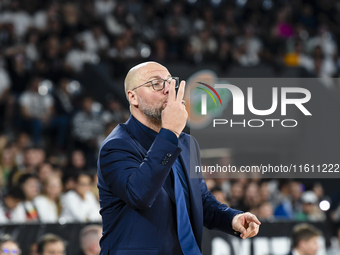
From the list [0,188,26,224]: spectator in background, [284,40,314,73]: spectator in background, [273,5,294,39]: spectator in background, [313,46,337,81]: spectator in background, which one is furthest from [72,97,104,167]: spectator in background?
[273,5,294,39]: spectator in background

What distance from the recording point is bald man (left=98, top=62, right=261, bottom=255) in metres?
2.14

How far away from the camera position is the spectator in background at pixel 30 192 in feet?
19.3

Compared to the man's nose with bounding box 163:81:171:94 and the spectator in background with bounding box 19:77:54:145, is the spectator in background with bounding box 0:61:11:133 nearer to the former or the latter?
the spectator in background with bounding box 19:77:54:145

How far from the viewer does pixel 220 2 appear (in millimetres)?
13445

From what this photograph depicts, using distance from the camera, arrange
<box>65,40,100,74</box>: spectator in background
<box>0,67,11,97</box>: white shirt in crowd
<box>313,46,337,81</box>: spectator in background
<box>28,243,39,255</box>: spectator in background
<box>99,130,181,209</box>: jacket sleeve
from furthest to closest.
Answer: <box>313,46,337,81</box>: spectator in background, <box>65,40,100,74</box>: spectator in background, <box>0,67,11,97</box>: white shirt in crowd, <box>28,243,39,255</box>: spectator in background, <box>99,130,181,209</box>: jacket sleeve

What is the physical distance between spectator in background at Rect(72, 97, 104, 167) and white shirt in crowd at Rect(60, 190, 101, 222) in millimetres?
2284

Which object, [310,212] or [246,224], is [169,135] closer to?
[246,224]

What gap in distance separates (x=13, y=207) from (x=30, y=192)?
27 cm

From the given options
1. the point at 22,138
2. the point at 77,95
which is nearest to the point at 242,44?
the point at 77,95

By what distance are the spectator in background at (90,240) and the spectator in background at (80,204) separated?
3.10 ft

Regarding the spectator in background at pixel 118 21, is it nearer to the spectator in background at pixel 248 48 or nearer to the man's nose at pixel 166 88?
the spectator in background at pixel 248 48

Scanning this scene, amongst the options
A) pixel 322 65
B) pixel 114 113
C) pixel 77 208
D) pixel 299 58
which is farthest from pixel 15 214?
pixel 322 65

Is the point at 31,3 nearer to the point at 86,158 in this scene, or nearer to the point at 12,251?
the point at 86,158

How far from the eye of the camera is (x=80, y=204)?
6.36m
